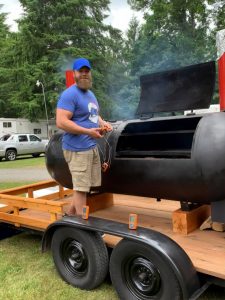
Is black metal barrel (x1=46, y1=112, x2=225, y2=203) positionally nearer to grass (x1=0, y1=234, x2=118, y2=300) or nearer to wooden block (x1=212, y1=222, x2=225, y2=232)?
wooden block (x1=212, y1=222, x2=225, y2=232)

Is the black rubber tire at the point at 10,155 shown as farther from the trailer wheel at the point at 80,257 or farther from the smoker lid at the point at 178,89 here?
the trailer wheel at the point at 80,257

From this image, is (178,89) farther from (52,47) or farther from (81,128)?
(52,47)

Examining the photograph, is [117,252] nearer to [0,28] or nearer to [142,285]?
[142,285]

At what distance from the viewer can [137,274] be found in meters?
2.60

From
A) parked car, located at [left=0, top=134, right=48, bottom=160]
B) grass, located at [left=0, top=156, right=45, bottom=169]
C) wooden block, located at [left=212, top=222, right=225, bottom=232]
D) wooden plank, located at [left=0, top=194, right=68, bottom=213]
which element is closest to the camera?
wooden block, located at [left=212, top=222, right=225, bottom=232]

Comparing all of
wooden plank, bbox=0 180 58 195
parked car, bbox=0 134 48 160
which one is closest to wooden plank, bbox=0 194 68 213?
wooden plank, bbox=0 180 58 195

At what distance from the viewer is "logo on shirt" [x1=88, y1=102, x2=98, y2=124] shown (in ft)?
10.7

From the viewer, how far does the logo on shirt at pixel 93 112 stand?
3.25 meters

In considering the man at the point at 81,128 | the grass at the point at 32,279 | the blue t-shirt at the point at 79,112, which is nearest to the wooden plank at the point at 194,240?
the grass at the point at 32,279

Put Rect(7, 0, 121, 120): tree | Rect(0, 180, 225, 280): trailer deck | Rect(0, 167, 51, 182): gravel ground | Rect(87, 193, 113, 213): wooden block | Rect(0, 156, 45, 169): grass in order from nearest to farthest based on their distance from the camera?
1. Rect(0, 180, 225, 280): trailer deck
2. Rect(87, 193, 113, 213): wooden block
3. Rect(0, 167, 51, 182): gravel ground
4. Rect(0, 156, 45, 169): grass
5. Rect(7, 0, 121, 120): tree

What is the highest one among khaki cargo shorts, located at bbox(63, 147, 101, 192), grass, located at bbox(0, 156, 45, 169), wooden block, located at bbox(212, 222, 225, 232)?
khaki cargo shorts, located at bbox(63, 147, 101, 192)

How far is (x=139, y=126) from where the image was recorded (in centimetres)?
359

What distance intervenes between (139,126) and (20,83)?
28.1m

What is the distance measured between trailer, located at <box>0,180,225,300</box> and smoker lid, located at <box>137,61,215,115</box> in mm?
1029
